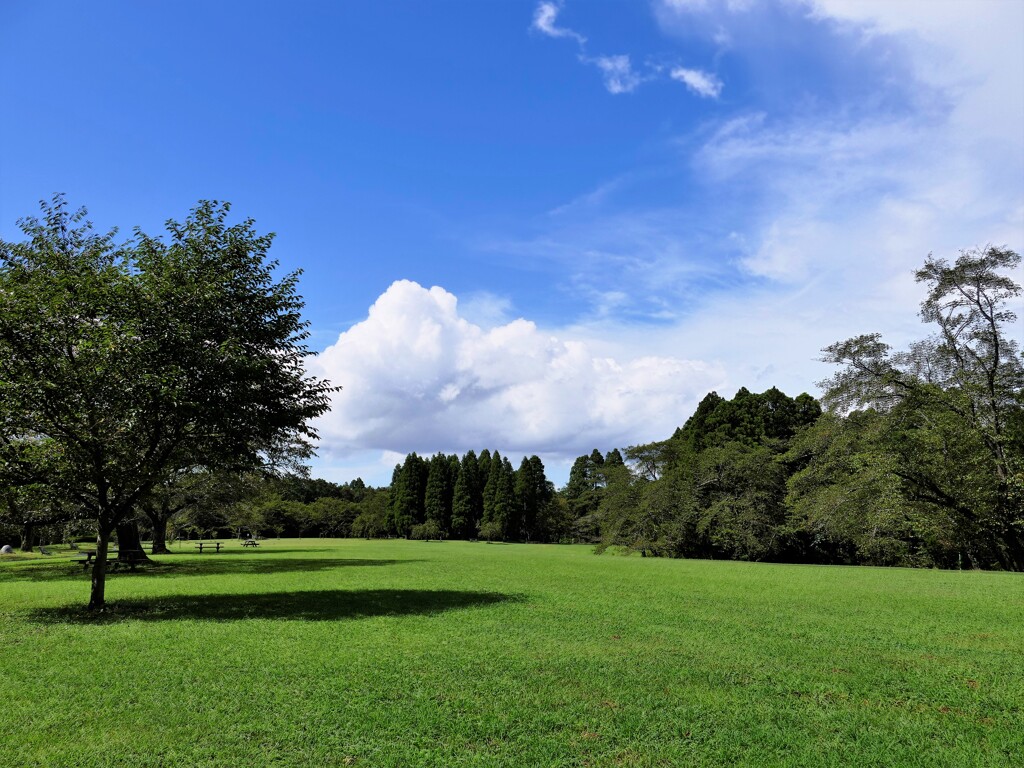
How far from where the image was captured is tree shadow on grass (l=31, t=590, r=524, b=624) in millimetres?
11719

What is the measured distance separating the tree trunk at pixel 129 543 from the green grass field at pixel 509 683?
462 inches

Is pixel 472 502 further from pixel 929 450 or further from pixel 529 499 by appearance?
pixel 929 450

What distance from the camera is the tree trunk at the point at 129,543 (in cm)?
2486

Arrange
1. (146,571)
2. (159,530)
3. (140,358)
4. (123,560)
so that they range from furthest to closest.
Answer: (159,530)
(123,560)
(146,571)
(140,358)

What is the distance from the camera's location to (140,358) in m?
11.8

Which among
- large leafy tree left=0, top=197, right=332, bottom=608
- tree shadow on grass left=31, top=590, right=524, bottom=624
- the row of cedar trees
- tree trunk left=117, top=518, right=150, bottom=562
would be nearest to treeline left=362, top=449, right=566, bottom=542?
the row of cedar trees

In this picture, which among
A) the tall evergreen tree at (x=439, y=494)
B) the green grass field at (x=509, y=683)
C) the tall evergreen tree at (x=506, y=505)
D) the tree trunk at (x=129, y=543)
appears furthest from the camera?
the tall evergreen tree at (x=439, y=494)

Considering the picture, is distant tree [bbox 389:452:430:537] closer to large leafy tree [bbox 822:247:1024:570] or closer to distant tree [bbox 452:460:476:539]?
distant tree [bbox 452:460:476:539]

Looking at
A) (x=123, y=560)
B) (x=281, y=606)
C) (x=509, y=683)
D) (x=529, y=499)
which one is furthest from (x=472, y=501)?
(x=509, y=683)

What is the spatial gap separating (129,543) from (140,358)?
19595 millimetres

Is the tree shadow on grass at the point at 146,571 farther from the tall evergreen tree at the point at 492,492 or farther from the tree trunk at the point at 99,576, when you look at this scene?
the tall evergreen tree at the point at 492,492

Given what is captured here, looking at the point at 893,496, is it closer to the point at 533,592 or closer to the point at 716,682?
the point at 533,592

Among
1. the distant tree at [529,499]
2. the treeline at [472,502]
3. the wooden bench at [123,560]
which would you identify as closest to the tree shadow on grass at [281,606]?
the wooden bench at [123,560]

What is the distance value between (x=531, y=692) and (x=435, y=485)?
72833 mm
